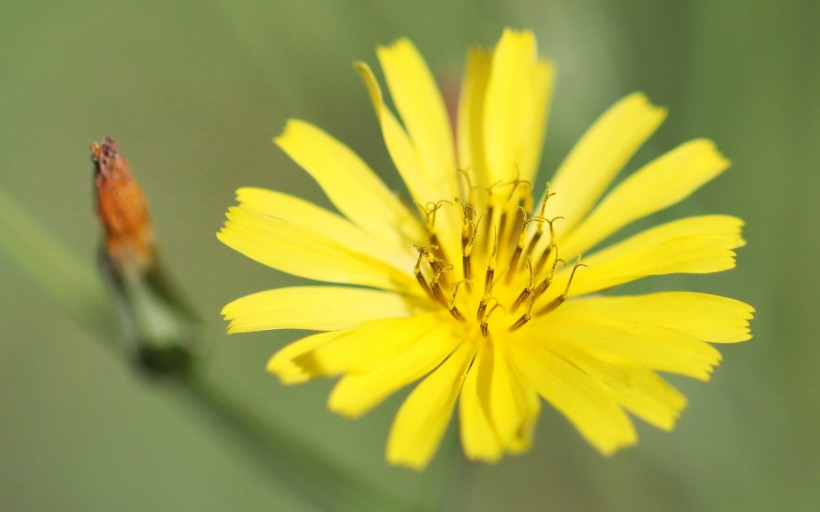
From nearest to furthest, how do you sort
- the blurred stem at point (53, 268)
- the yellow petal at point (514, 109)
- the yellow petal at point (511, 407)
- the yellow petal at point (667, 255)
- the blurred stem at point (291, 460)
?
1. the yellow petal at point (511, 407)
2. the yellow petal at point (667, 255)
3. the blurred stem at point (53, 268)
4. the blurred stem at point (291, 460)
5. the yellow petal at point (514, 109)

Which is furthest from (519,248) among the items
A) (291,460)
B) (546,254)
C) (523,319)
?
(291,460)

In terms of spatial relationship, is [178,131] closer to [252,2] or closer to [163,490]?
[252,2]

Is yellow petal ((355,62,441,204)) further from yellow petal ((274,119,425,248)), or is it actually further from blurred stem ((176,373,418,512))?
blurred stem ((176,373,418,512))

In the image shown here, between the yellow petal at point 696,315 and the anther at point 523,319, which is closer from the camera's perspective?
the yellow petal at point 696,315

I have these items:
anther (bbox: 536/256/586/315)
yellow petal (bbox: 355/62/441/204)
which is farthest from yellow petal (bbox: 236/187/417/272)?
anther (bbox: 536/256/586/315)

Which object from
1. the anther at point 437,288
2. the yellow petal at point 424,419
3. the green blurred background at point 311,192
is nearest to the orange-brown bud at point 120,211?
the green blurred background at point 311,192

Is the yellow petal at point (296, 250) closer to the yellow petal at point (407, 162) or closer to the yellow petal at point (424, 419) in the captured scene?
the yellow petal at point (407, 162)

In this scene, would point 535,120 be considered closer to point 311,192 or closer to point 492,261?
point 492,261
